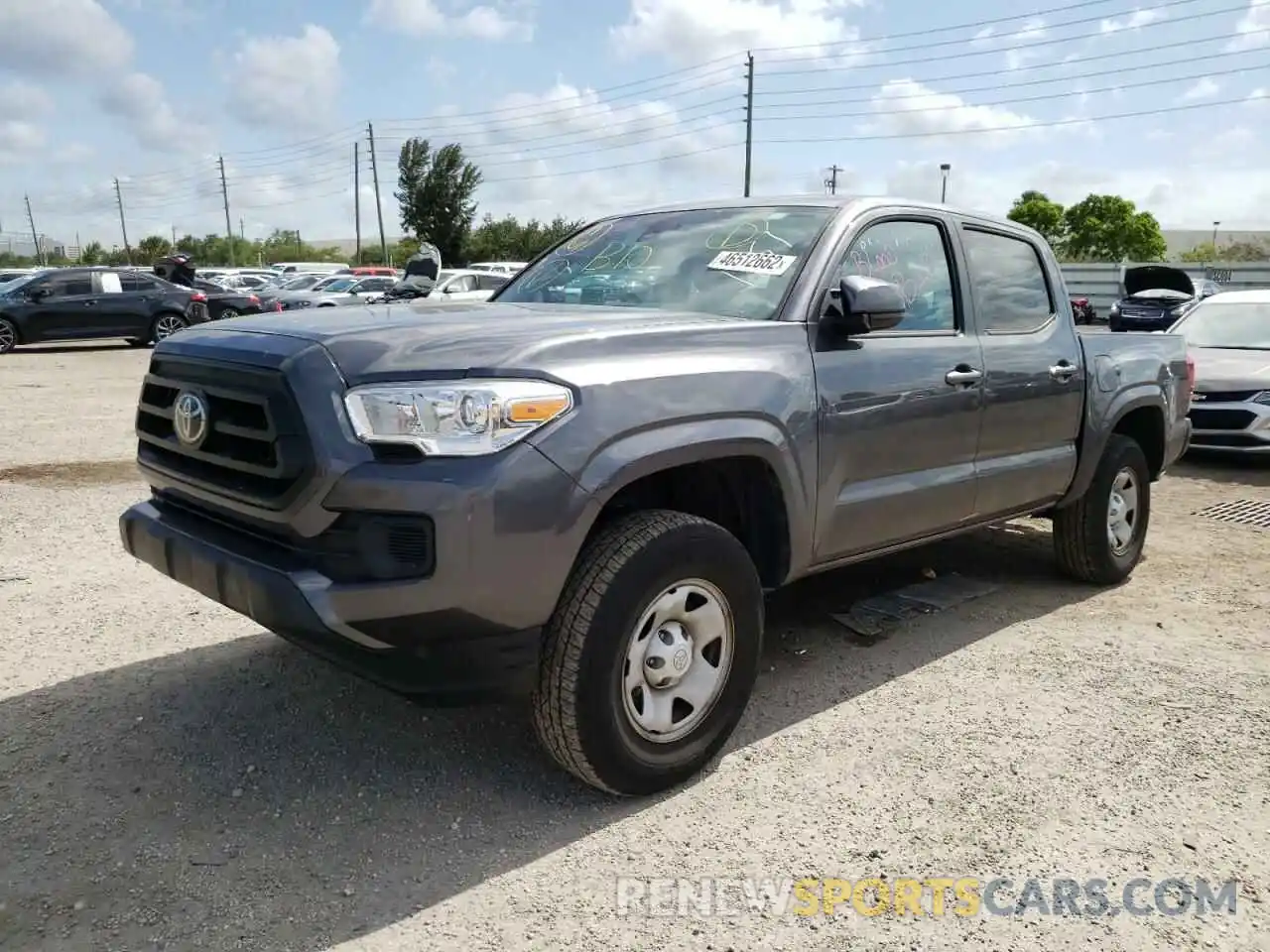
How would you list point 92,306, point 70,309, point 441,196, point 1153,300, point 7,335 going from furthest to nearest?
1. point 441,196
2. point 1153,300
3. point 92,306
4. point 70,309
5. point 7,335

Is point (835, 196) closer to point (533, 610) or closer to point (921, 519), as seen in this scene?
point (921, 519)

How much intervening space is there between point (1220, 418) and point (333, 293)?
69.3 ft

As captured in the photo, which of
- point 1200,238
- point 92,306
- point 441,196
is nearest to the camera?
point 92,306

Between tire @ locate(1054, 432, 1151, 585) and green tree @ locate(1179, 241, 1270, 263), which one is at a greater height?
tire @ locate(1054, 432, 1151, 585)

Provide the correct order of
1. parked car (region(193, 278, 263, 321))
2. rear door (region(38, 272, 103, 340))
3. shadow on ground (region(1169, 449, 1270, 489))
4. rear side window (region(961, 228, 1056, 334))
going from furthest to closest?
parked car (region(193, 278, 263, 321))
rear door (region(38, 272, 103, 340))
shadow on ground (region(1169, 449, 1270, 489))
rear side window (region(961, 228, 1056, 334))

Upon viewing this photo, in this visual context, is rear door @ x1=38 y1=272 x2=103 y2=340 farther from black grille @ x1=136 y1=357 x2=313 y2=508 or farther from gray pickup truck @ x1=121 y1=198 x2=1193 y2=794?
black grille @ x1=136 y1=357 x2=313 y2=508

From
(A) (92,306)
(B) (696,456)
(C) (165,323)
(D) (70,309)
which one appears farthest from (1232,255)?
(B) (696,456)

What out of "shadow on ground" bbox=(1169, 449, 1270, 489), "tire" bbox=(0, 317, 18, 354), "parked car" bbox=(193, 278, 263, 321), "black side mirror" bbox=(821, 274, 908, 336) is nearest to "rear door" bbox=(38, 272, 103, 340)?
"tire" bbox=(0, 317, 18, 354)

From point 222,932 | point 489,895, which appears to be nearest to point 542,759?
point 489,895

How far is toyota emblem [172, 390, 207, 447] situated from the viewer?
10.0ft

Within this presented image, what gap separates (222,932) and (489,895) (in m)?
0.64

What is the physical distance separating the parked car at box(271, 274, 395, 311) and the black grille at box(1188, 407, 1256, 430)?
16977 mm

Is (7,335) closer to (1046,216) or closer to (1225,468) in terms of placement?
(1225,468)

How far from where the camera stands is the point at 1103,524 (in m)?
5.25
